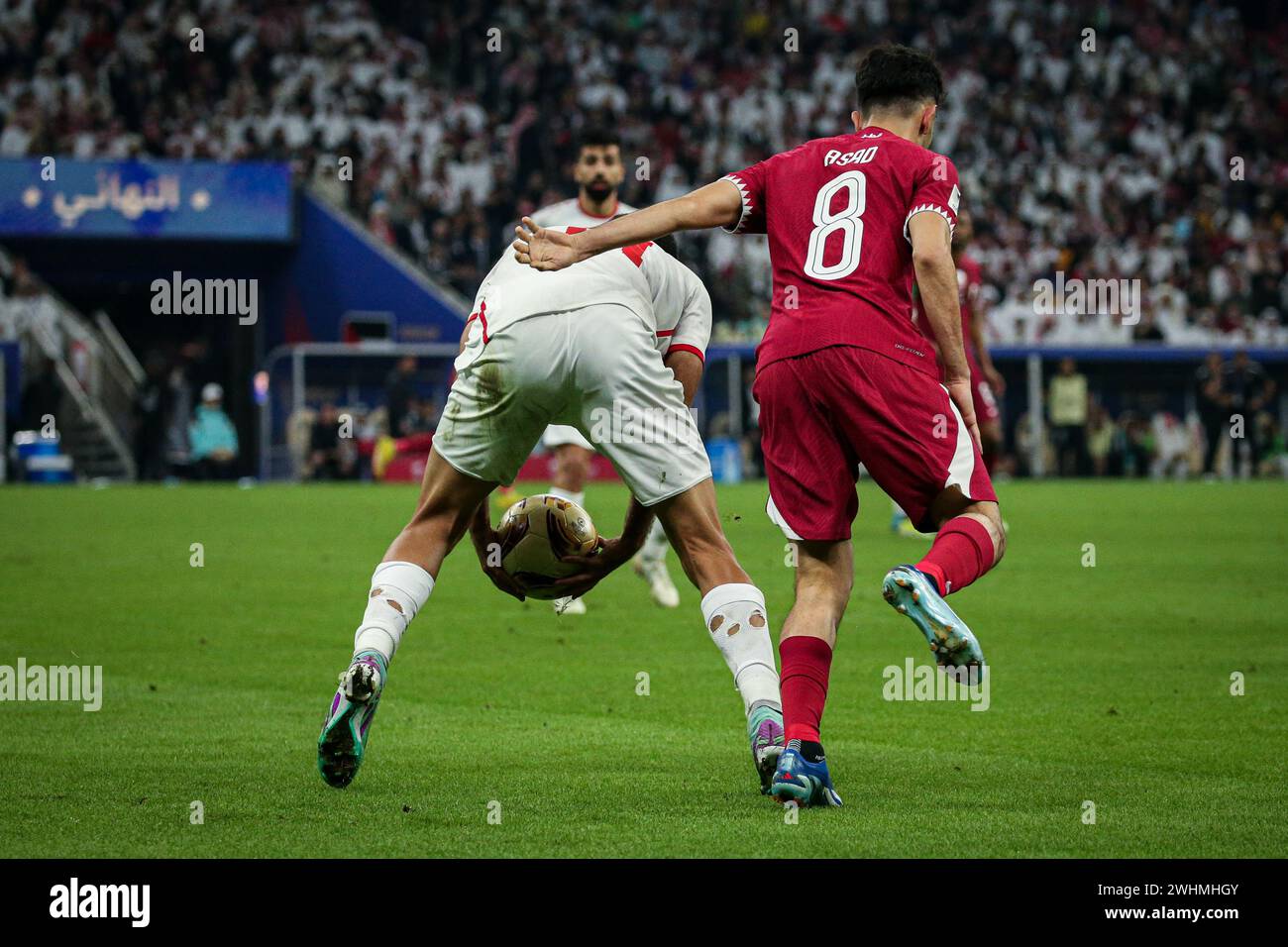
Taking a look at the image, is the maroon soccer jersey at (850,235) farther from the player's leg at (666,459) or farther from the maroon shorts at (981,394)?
the maroon shorts at (981,394)

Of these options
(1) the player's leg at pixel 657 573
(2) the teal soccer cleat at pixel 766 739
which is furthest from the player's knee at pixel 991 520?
(1) the player's leg at pixel 657 573

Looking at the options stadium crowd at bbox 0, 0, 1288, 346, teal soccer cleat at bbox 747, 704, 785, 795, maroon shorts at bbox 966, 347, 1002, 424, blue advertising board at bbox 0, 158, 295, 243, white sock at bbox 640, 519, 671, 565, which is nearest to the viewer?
teal soccer cleat at bbox 747, 704, 785, 795

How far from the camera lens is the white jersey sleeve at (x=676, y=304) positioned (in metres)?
6.02

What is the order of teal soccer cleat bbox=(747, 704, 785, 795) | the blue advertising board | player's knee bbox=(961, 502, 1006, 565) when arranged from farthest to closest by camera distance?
the blue advertising board, player's knee bbox=(961, 502, 1006, 565), teal soccer cleat bbox=(747, 704, 785, 795)

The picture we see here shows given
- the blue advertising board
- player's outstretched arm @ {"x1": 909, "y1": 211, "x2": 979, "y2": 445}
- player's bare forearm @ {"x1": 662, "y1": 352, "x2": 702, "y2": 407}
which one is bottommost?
player's bare forearm @ {"x1": 662, "y1": 352, "x2": 702, "y2": 407}

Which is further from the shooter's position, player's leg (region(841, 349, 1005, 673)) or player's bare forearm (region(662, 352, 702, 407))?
player's bare forearm (region(662, 352, 702, 407))

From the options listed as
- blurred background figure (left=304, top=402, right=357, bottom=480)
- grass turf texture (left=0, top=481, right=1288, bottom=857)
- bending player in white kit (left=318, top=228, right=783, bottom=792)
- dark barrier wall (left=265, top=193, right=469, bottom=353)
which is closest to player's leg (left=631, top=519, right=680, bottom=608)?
grass turf texture (left=0, top=481, right=1288, bottom=857)

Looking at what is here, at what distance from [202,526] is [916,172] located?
1427 cm

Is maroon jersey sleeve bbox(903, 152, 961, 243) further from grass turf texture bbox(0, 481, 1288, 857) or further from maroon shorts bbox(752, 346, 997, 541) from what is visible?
grass turf texture bbox(0, 481, 1288, 857)

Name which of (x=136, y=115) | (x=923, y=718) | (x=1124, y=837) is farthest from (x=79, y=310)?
(x=1124, y=837)

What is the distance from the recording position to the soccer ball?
622 centimetres

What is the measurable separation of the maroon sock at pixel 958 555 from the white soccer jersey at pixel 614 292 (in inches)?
46.8

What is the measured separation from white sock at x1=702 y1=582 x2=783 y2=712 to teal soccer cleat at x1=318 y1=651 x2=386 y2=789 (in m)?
1.12
